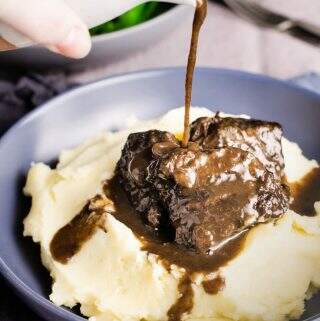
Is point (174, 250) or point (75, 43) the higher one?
point (75, 43)

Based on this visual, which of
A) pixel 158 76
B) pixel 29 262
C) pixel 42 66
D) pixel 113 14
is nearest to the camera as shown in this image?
pixel 113 14

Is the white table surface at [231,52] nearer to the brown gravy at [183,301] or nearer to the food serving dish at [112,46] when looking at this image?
the food serving dish at [112,46]

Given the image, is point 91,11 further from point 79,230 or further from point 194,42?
point 79,230

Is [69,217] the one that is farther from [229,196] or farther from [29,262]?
[229,196]

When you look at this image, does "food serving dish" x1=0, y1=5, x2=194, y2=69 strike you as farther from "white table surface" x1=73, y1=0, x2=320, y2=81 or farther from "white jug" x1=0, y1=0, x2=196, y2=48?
"white jug" x1=0, y1=0, x2=196, y2=48

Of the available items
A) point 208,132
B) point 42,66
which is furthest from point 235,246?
point 42,66

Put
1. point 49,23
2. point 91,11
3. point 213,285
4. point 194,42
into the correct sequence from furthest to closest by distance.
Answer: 1. point 194,42
2. point 213,285
3. point 91,11
4. point 49,23

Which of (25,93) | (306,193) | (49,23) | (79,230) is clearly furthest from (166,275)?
(25,93)
